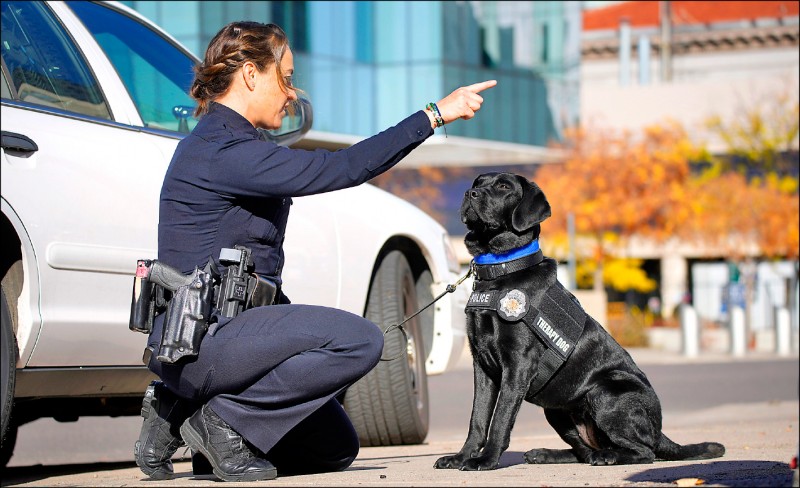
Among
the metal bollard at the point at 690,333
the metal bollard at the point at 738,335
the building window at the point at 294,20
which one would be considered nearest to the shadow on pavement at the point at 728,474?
the metal bollard at the point at 690,333

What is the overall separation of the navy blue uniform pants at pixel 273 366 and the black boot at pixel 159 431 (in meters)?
0.23

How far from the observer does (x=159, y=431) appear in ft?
13.9

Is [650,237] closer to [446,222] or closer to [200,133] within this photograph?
[446,222]

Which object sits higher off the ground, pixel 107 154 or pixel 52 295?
pixel 107 154

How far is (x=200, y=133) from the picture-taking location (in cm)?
409

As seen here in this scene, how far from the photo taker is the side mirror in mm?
5707

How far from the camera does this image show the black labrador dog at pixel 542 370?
4.41 meters

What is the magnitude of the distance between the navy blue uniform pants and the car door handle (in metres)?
0.79

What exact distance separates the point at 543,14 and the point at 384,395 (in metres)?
39.3

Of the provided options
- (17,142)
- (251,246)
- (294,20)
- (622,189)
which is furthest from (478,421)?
(622,189)

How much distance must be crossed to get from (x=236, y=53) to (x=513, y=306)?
4.50ft

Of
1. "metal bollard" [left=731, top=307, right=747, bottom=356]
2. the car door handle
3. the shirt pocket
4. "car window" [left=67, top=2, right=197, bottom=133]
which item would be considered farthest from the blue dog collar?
"metal bollard" [left=731, top=307, right=747, bottom=356]

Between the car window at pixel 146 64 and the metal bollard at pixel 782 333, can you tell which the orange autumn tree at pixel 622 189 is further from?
the car window at pixel 146 64

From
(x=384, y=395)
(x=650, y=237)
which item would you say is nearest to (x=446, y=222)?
(x=650, y=237)
